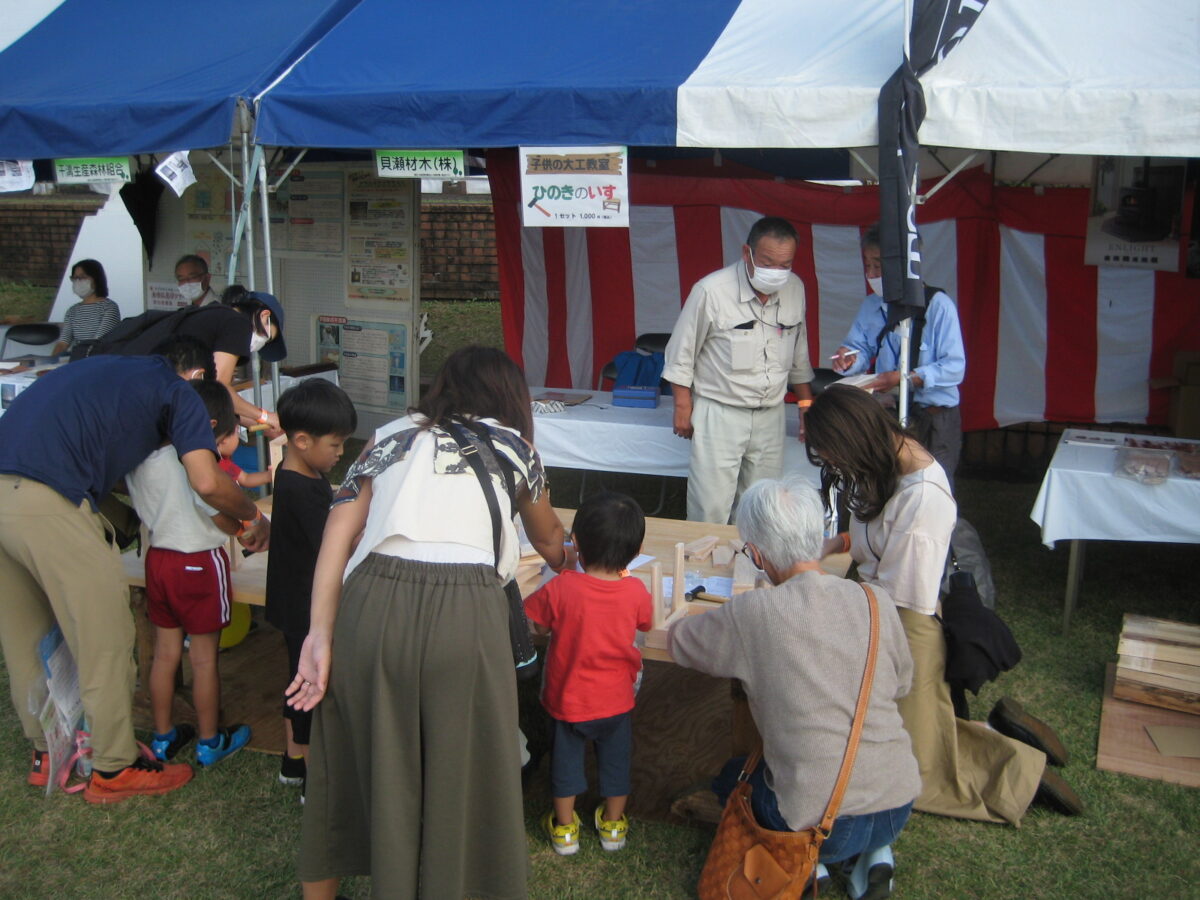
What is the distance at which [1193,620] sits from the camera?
434cm

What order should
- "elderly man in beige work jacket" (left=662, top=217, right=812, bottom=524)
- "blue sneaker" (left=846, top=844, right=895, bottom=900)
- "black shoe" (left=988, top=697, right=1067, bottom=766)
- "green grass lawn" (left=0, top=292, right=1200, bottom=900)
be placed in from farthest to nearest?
"elderly man in beige work jacket" (left=662, top=217, right=812, bottom=524)
"black shoe" (left=988, top=697, right=1067, bottom=766)
"green grass lawn" (left=0, top=292, right=1200, bottom=900)
"blue sneaker" (left=846, top=844, right=895, bottom=900)

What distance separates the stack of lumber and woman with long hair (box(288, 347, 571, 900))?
249cm

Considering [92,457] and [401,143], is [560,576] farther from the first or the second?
[401,143]

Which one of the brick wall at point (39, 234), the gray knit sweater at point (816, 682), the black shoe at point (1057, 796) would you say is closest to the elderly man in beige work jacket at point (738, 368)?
the black shoe at point (1057, 796)

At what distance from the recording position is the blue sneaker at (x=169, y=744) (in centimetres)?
320

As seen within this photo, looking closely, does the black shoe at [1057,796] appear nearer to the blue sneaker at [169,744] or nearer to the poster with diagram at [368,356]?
the blue sneaker at [169,744]

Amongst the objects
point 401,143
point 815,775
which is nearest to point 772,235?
point 401,143

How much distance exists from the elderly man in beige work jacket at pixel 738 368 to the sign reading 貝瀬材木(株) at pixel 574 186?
544 millimetres

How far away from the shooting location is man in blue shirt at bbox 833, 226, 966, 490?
4367 mm

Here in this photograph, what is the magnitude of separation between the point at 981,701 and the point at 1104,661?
724mm

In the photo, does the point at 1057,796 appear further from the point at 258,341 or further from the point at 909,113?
the point at 258,341

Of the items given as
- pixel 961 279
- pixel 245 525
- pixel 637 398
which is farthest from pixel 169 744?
pixel 961 279

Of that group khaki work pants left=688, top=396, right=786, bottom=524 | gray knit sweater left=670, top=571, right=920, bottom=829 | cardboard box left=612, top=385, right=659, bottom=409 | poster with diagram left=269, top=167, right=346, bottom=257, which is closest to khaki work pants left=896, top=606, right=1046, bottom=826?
gray knit sweater left=670, top=571, right=920, bottom=829

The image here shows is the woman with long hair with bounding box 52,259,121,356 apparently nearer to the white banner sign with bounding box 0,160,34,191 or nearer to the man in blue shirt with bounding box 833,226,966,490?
the white banner sign with bounding box 0,160,34,191
